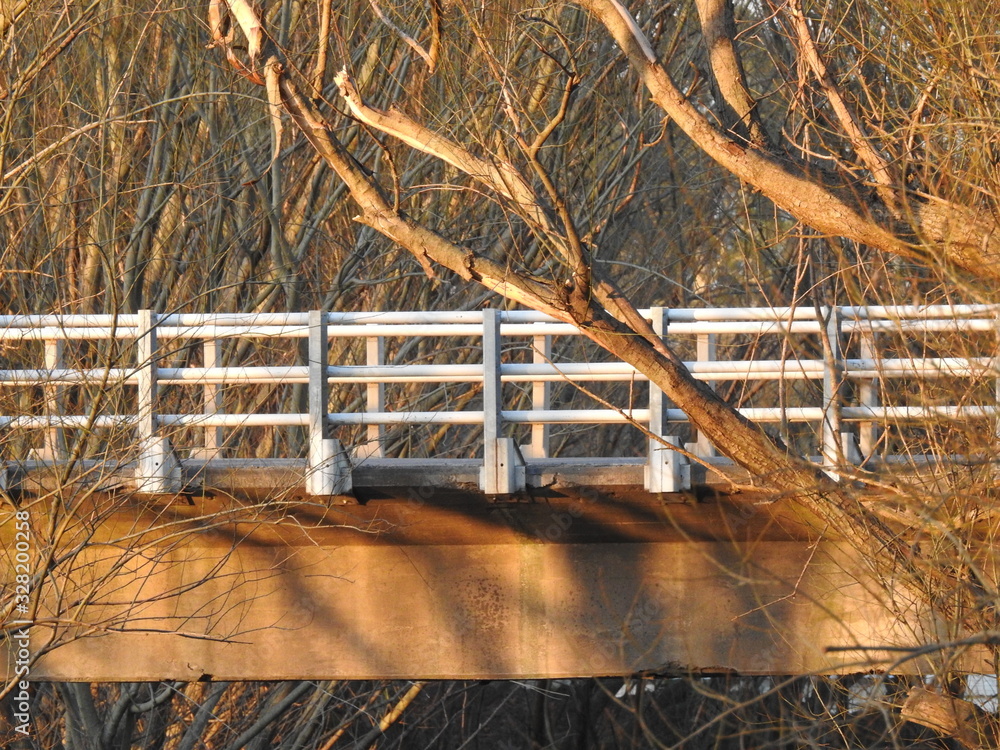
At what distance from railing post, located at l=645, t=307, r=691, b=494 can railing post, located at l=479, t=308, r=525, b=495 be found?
0.85 meters

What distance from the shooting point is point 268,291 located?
1216cm

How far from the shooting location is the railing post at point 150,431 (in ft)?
23.7

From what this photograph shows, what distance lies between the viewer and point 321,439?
7.34 m

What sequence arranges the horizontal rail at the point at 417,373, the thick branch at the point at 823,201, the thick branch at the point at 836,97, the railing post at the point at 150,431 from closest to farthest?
the thick branch at the point at 823,201 < the thick branch at the point at 836,97 < the horizontal rail at the point at 417,373 < the railing post at the point at 150,431

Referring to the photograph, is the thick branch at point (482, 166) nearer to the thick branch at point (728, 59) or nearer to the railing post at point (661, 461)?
the thick branch at point (728, 59)

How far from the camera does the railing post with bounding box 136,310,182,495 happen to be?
7227mm

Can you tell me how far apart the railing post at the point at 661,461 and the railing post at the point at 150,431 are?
307 centimetres

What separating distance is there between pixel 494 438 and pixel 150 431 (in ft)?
7.27

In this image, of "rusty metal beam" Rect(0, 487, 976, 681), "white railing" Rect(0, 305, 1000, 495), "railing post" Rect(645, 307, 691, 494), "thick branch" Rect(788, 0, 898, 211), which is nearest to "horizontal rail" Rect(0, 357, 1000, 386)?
"white railing" Rect(0, 305, 1000, 495)

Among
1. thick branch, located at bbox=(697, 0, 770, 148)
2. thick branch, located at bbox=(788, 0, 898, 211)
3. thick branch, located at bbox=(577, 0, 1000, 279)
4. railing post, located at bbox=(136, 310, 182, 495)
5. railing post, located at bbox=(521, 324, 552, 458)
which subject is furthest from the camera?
railing post, located at bbox=(521, 324, 552, 458)

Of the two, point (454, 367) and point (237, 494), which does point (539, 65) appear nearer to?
point (454, 367)

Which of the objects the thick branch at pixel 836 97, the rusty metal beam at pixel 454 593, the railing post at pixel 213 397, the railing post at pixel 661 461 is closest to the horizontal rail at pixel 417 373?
the railing post at pixel 213 397

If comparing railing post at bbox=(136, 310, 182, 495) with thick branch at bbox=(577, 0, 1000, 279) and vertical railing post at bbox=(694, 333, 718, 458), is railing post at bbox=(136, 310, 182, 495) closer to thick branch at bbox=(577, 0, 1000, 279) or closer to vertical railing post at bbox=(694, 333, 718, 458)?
vertical railing post at bbox=(694, 333, 718, 458)

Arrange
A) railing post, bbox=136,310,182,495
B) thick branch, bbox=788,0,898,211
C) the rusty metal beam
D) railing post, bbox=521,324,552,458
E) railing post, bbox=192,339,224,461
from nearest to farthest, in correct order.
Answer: thick branch, bbox=788,0,898,211 → railing post, bbox=136,310,182,495 → railing post, bbox=192,339,224,461 → the rusty metal beam → railing post, bbox=521,324,552,458
